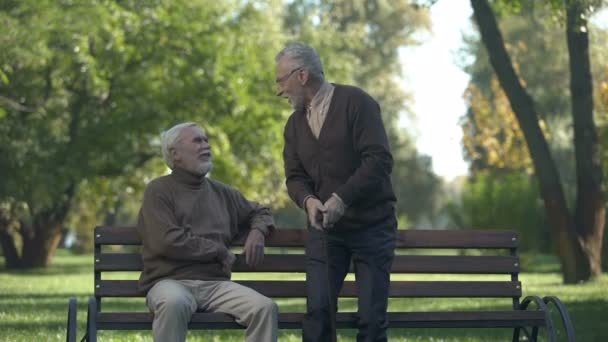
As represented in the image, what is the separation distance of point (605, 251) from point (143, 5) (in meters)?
12.3

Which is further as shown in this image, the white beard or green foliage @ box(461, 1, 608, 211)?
green foliage @ box(461, 1, 608, 211)

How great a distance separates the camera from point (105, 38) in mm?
25625

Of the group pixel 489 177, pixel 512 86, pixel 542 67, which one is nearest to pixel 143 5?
pixel 489 177

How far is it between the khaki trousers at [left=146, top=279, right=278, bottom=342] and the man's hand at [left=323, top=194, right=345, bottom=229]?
A: 1.83ft

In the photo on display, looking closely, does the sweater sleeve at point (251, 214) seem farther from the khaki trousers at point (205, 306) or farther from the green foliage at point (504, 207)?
the green foliage at point (504, 207)

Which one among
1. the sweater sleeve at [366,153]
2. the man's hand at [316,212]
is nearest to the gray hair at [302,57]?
the sweater sleeve at [366,153]

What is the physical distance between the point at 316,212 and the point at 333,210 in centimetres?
11

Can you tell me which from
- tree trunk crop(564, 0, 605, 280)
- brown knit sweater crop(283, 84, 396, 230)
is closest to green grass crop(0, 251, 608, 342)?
tree trunk crop(564, 0, 605, 280)

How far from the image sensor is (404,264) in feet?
22.1

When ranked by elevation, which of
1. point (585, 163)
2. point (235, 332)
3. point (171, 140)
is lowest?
point (235, 332)

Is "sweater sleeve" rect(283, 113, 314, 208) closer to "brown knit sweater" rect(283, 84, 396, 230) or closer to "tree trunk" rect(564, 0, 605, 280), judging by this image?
"brown knit sweater" rect(283, 84, 396, 230)

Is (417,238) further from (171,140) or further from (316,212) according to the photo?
(171,140)

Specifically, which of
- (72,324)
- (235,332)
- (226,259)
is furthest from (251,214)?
(235,332)

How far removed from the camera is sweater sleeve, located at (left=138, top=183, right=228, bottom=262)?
19.5 feet
